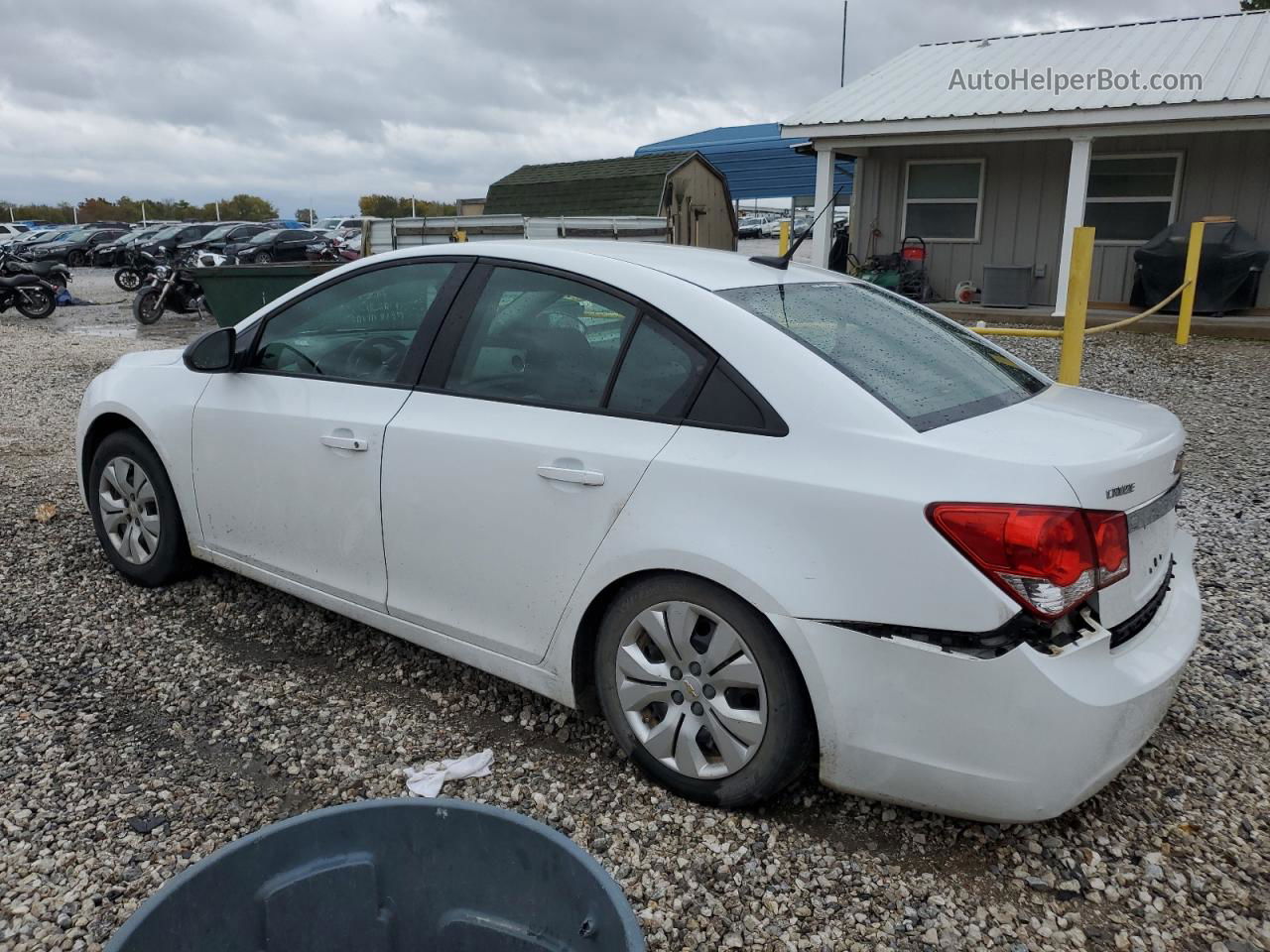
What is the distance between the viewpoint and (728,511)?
2.51 m

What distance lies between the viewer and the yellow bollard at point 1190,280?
1053 centimetres

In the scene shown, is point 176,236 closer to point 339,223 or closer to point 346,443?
point 339,223

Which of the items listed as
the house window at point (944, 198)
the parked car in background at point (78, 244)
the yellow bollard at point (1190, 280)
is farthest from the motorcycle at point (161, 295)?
the parked car in background at point (78, 244)

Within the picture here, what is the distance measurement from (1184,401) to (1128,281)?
6310mm

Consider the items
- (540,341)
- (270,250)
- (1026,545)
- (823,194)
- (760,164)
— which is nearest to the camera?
(1026,545)

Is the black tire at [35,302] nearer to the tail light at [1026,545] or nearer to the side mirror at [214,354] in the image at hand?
the side mirror at [214,354]

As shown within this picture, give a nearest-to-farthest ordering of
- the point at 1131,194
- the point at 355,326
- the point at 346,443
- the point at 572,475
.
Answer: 1. the point at 572,475
2. the point at 346,443
3. the point at 355,326
4. the point at 1131,194

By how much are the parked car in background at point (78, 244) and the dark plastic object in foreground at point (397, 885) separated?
3805 cm

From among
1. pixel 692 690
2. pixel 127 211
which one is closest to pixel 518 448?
pixel 692 690

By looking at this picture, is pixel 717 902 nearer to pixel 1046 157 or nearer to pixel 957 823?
pixel 957 823

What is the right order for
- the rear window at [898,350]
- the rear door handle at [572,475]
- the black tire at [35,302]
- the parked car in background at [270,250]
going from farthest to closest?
the parked car in background at [270,250] < the black tire at [35,302] < the rear door handle at [572,475] < the rear window at [898,350]

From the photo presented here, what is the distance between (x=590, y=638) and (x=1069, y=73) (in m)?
13.7

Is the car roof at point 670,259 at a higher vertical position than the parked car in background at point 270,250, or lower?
higher

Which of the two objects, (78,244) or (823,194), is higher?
(823,194)
